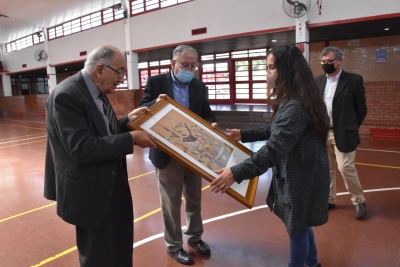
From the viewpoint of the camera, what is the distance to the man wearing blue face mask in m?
2.55

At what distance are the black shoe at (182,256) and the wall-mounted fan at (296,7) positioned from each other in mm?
6957

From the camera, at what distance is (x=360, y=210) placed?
136 inches

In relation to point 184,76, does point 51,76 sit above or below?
above

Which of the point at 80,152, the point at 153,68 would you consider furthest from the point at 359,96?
the point at 153,68

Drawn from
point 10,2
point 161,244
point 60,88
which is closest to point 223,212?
point 161,244

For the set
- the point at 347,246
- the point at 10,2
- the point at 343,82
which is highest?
the point at 10,2

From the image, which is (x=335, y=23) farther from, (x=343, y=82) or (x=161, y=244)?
(x=161, y=244)

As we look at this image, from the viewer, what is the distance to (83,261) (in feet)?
5.67

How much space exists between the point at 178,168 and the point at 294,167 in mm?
1053

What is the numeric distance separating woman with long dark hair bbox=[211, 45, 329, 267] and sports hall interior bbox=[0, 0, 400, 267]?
90 centimetres

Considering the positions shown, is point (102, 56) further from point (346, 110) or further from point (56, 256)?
point (346, 110)

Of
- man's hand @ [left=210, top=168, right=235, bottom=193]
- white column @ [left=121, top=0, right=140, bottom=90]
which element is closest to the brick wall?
man's hand @ [left=210, top=168, right=235, bottom=193]

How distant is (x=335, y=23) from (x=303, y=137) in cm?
709

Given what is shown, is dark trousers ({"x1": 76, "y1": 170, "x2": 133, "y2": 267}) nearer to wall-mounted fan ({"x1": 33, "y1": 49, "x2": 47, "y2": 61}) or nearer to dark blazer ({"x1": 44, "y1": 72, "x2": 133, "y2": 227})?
dark blazer ({"x1": 44, "y1": 72, "x2": 133, "y2": 227})
